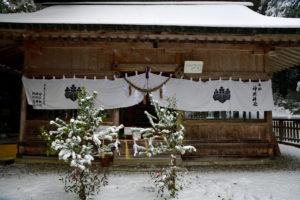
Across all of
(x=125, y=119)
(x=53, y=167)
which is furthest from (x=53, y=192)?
(x=125, y=119)

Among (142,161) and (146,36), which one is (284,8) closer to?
(146,36)

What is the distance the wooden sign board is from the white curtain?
1.24 feet

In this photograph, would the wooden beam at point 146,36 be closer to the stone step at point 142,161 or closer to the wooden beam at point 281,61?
the wooden beam at point 281,61

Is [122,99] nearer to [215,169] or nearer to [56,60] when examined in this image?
[56,60]

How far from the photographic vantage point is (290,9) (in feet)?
73.7

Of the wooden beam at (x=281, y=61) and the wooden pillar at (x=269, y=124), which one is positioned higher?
the wooden beam at (x=281, y=61)

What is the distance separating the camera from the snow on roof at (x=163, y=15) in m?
6.10

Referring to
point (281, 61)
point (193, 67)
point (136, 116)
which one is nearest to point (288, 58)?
point (281, 61)

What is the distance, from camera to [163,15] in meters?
7.84

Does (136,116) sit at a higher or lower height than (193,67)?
lower

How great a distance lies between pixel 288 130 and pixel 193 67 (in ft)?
23.1

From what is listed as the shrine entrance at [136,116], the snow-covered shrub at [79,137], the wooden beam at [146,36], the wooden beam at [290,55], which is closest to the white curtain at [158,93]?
the wooden beam at [146,36]

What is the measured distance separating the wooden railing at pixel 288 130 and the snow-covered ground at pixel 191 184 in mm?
3918

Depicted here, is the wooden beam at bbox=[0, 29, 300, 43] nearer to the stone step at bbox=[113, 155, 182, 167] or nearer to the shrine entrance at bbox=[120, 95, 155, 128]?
the stone step at bbox=[113, 155, 182, 167]
